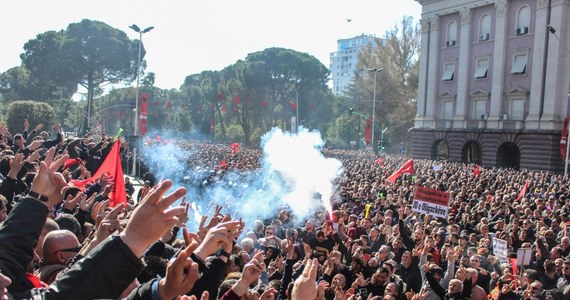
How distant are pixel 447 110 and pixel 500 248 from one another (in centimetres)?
3906

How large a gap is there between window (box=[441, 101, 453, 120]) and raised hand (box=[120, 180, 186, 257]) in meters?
46.3

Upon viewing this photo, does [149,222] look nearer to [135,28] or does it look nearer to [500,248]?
[500,248]

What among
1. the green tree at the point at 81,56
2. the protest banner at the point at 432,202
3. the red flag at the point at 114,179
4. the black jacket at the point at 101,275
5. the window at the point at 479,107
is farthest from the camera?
the green tree at the point at 81,56

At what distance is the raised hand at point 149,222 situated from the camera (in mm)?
2098

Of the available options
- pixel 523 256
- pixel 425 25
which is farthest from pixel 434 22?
pixel 523 256

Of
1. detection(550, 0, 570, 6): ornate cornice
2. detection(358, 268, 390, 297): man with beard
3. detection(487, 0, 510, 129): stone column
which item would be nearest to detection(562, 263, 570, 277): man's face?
detection(358, 268, 390, 297): man with beard

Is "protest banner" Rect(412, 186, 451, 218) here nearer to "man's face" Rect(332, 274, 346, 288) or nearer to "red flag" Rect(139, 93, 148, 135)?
"man's face" Rect(332, 274, 346, 288)

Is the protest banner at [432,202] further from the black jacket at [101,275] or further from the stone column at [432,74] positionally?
the stone column at [432,74]

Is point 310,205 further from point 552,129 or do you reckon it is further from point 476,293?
point 552,129

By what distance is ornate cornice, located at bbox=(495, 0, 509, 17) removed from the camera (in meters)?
41.4

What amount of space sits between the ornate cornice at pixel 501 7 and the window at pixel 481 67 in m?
3.47

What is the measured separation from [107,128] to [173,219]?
80373 mm

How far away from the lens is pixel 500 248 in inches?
360

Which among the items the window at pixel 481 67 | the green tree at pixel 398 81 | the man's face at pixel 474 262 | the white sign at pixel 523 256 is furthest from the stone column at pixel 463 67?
the man's face at pixel 474 262
